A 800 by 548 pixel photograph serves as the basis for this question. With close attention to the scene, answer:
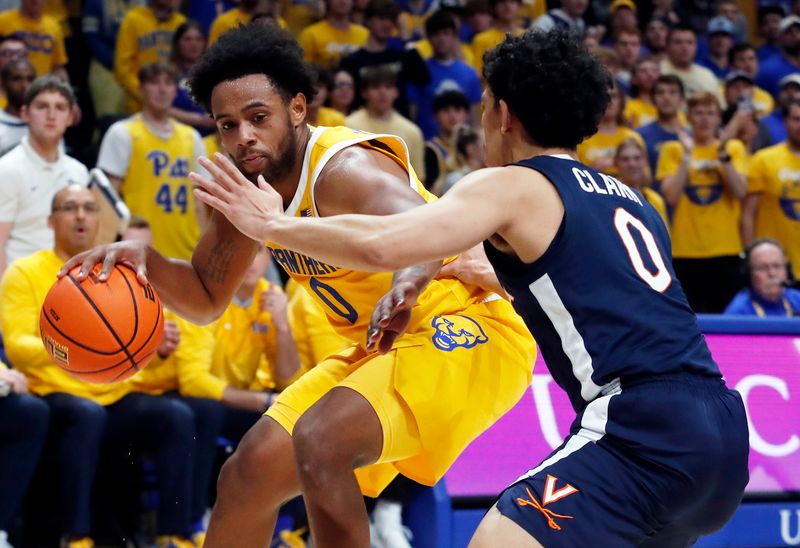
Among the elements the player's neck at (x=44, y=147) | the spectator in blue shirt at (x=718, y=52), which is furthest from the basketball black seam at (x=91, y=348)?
the spectator in blue shirt at (x=718, y=52)

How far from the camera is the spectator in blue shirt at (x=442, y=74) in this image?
9828mm

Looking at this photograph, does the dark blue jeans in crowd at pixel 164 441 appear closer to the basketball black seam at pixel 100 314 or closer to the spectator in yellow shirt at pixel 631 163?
the basketball black seam at pixel 100 314

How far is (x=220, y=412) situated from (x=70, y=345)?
2083 millimetres

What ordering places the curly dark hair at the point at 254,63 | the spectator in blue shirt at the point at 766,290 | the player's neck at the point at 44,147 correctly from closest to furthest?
the curly dark hair at the point at 254,63 < the player's neck at the point at 44,147 < the spectator in blue shirt at the point at 766,290

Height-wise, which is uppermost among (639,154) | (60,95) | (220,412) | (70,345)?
(60,95)

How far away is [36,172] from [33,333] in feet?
4.41

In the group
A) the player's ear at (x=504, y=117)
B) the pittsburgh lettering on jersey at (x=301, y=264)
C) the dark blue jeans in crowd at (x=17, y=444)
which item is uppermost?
the player's ear at (x=504, y=117)

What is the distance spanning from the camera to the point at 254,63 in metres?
4.06

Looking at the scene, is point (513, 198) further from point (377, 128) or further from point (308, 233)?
point (377, 128)

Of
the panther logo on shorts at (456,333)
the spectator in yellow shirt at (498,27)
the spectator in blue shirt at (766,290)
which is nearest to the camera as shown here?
the panther logo on shorts at (456,333)

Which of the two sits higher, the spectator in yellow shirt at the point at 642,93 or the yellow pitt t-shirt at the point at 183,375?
the spectator in yellow shirt at the point at 642,93

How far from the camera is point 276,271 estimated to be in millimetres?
7586

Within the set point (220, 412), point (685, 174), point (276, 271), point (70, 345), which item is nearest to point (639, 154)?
point (685, 174)

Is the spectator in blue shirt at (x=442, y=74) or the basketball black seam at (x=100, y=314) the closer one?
the basketball black seam at (x=100, y=314)
